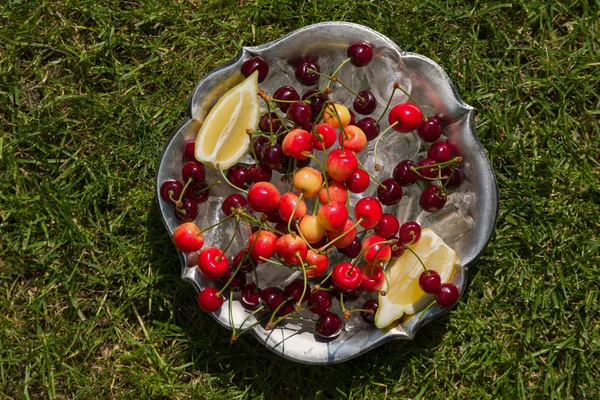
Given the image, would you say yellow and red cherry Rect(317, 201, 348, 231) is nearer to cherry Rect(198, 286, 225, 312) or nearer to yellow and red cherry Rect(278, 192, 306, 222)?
yellow and red cherry Rect(278, 192, 306, 222)

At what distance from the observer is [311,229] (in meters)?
2.14

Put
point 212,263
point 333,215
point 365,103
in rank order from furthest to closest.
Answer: point 365,103, point 212,263, point 333,215

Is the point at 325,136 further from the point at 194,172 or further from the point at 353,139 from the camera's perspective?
the point at 194,172

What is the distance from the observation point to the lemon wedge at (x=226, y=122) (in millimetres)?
2172

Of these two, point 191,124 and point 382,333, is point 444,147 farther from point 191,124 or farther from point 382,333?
point 191,124

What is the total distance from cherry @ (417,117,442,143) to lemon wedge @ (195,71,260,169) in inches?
21.9

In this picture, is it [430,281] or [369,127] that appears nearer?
[430,281]

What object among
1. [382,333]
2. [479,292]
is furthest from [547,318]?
[382,333]

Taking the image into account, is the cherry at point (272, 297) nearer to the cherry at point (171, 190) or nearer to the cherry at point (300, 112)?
the cherry at point (171, 190)

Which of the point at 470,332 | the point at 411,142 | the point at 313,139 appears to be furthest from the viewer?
the point at 470,332

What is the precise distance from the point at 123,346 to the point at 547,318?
1644mm

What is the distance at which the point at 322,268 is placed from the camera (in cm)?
216

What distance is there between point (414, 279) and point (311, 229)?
40 centimetres

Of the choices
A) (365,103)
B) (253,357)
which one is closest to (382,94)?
(365,103)
